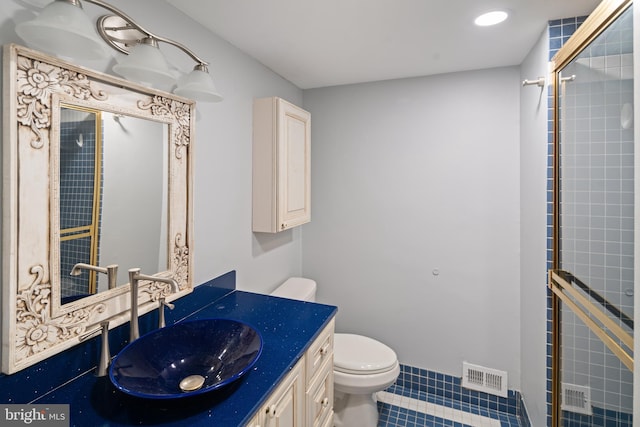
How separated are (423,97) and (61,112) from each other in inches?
80.9

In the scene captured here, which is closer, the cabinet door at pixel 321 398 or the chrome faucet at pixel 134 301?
the chrome faucet at pixel 134 301

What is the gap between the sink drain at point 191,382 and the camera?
108 centimetres

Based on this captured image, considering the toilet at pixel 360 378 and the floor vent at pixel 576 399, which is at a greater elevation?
the floor vent at pixel 576 399

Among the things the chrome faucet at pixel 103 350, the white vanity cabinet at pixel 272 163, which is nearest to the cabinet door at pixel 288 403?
the chrome faucet at pixel 103 350

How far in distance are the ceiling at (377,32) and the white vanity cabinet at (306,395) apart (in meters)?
1.45

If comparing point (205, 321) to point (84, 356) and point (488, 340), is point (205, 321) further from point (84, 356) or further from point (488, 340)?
point (488, 340)

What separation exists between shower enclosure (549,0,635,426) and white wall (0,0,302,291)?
61.5 inches

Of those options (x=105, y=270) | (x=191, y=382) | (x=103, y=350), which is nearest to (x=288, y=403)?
(x=191, y=382)

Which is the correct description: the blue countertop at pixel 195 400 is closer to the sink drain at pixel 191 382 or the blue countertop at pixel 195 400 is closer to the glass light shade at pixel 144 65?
the sink drain at pixel 191 382

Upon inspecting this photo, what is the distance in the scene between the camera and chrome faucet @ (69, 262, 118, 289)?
3.49ft

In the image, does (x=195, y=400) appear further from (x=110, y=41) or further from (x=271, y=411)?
(x=110, y=41)

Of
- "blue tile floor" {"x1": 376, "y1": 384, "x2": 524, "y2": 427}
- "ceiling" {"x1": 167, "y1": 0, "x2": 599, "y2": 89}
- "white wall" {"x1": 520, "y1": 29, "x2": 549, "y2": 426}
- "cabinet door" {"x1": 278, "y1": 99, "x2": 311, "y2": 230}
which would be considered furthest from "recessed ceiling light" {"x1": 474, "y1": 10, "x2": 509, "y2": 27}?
"blue tile floor" {"x1": 376, "y1": 384, "x2": 524, "y2": 427}

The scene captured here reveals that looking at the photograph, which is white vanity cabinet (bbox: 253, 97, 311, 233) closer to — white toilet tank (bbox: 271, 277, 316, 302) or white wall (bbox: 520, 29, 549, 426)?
white toilet tank (bbox: 271, 277, 316, 302)

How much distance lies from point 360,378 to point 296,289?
2.37ft
